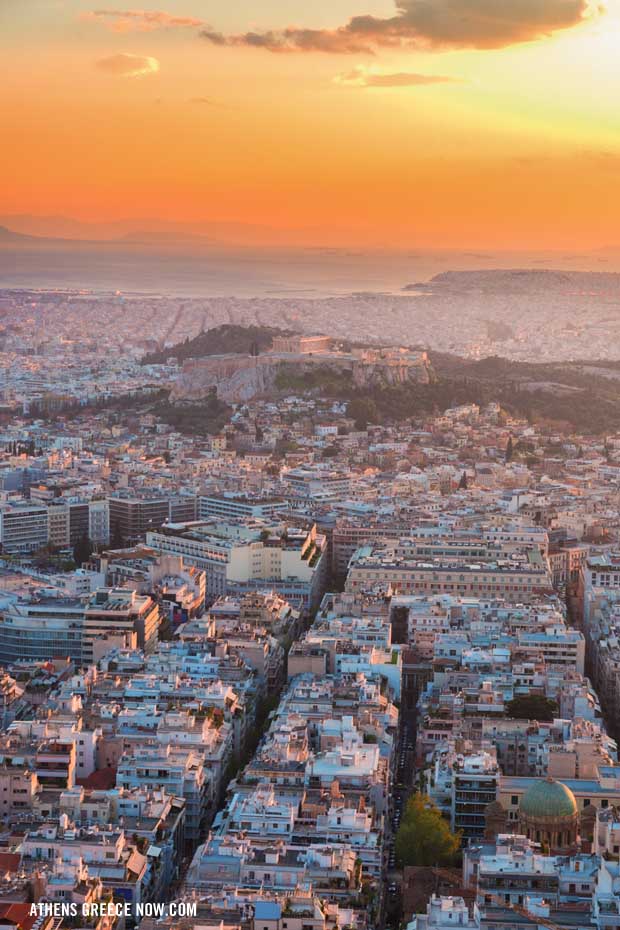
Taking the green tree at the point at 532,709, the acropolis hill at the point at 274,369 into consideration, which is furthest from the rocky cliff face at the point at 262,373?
the green tree at the point at 532,709

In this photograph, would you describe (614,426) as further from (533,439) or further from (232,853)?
(232,853)

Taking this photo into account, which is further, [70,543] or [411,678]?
[70,543]

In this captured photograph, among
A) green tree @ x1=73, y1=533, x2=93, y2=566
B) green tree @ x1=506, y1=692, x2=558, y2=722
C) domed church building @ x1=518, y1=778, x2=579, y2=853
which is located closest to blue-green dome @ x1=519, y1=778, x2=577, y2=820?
domed church building @ x1=518, y1=778, x2=579, y2=853

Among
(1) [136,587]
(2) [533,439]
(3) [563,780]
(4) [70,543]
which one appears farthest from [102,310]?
(3) [563,780]

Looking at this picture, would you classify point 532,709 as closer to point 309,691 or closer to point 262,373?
point 309,691

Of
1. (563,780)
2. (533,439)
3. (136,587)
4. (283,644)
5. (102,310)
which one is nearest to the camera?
(563,780)

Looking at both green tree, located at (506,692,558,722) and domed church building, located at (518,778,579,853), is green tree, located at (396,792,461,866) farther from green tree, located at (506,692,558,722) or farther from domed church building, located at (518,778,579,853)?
green tree, located at (506,692,558,722)
